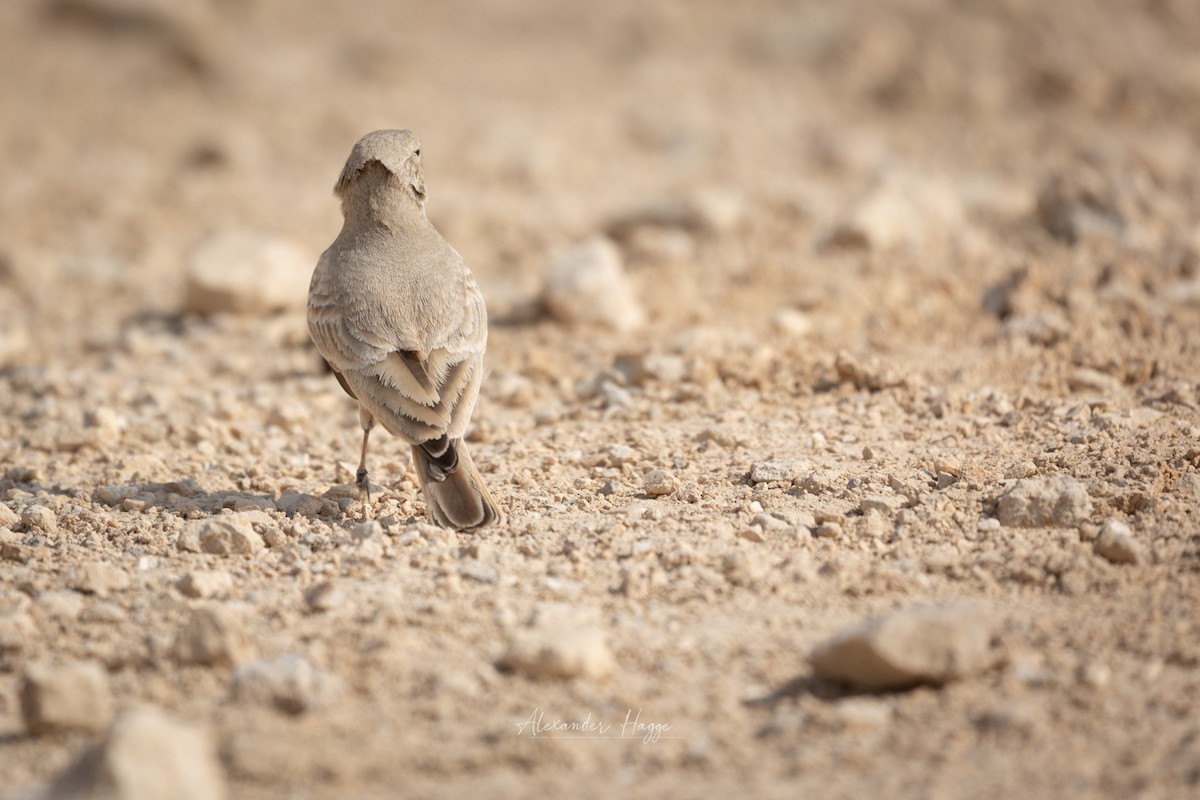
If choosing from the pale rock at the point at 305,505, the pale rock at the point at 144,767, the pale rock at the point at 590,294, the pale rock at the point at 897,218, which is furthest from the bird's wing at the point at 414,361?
the pale rock at the point at 897,218

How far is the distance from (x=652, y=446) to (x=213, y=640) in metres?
2.49

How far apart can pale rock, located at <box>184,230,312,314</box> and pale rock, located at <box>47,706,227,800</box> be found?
558 cm

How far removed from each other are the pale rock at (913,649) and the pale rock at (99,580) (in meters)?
2.73

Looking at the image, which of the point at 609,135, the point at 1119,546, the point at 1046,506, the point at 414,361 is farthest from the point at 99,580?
the point at 609,135

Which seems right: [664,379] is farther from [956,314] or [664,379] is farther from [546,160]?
[546,160]

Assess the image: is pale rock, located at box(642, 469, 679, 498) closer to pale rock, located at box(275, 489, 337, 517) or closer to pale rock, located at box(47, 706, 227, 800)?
pale rock, located at box(275, 489, 337, 517)

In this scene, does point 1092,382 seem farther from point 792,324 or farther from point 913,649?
point 913,649

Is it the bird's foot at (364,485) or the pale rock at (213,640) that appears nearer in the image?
the pale rock at (213,640)

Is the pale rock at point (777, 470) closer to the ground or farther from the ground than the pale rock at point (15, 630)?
farther from the ground

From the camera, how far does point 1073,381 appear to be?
6207 millimetres

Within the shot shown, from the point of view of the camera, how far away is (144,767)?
3074mm

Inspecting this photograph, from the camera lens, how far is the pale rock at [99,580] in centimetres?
449

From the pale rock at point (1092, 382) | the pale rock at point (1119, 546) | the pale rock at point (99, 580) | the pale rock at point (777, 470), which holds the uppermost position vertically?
the pale rock at point (1092, 382)

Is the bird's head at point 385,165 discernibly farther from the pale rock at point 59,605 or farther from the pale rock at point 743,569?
the pale rock at point 743,569
